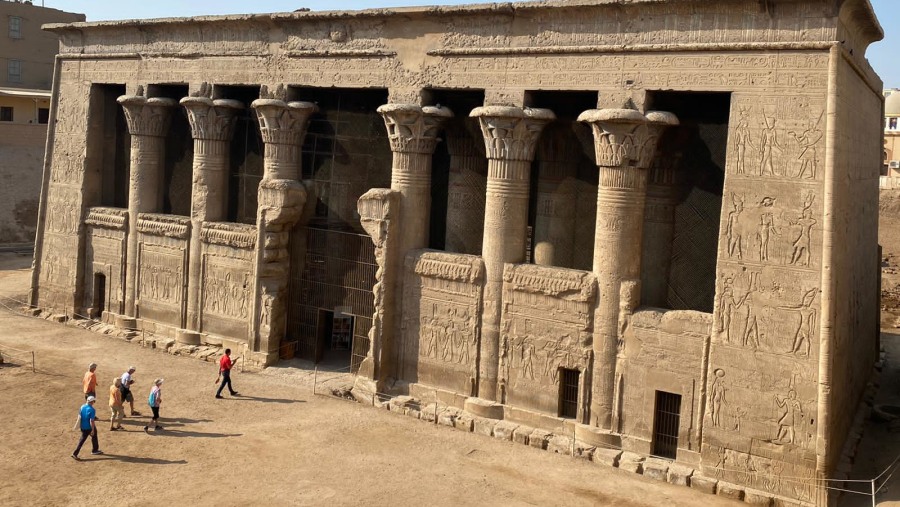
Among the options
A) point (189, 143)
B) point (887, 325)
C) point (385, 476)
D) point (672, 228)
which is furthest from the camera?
point (887, 325)

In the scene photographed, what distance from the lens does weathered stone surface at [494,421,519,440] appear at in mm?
15703

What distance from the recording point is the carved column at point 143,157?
2192cm

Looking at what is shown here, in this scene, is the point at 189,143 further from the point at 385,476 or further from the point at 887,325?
the point at 887,325

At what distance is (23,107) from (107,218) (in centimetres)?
2058

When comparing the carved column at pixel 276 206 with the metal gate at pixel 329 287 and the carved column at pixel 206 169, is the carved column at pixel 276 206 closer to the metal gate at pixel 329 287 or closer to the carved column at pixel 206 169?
the metal gate at pixel 329 287

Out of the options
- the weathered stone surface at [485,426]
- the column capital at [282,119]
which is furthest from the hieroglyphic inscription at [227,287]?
the weathered stone surface at [485,426]

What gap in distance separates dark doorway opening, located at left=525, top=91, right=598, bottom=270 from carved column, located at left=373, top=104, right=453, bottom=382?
223 cm

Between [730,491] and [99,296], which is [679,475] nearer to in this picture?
[730,491]

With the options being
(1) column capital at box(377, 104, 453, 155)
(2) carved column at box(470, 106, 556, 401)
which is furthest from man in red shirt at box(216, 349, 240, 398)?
(1) column capital at box(377, 104, 453, 155)

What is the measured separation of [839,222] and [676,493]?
5064 mm

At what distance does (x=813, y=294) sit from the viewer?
12.8 metres

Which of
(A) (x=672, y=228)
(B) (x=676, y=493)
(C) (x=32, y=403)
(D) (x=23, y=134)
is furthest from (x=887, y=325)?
(D) (x=23, y=134)

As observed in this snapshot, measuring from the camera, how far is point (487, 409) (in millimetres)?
16250

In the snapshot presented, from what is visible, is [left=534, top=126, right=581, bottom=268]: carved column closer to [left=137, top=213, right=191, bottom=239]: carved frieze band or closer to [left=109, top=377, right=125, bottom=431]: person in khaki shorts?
[left=109, top=377, right=125, bottom=431]: person in khaki shorts
